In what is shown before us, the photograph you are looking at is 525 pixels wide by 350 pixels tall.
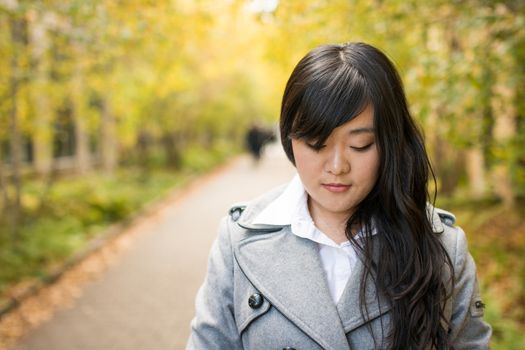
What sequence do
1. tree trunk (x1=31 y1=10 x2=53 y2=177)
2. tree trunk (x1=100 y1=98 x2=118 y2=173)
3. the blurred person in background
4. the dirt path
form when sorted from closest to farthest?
the dirt path → tree trunk (x1=31 y1=10 x2=53 y2=177) → tree trunk (x1=100 y1=98 x2=118 y2=173) → the blurred person in background

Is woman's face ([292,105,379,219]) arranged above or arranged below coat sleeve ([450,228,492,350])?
above

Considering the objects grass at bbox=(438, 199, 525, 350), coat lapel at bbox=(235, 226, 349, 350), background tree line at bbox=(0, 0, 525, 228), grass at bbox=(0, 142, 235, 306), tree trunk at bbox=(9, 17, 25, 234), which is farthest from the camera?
grass at bbox=(0, 142, 235, 306)

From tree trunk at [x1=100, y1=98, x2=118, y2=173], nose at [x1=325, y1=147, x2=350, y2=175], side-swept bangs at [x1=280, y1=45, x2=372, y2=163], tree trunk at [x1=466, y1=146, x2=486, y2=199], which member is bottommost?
tree trunk at [x1=100, y1=98, x2=118, y2=173]

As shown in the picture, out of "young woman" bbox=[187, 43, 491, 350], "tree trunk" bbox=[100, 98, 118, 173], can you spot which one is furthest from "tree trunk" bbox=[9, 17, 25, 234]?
"tree trunk" bbox=[100, 98, 118, 173]

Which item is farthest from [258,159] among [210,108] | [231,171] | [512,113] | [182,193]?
[512,113]

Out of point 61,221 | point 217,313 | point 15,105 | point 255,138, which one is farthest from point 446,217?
point 255,138

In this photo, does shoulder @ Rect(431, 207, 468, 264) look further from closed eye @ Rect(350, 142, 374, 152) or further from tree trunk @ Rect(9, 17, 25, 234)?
tree trunk @ Rect(9, 17, 25, 234)

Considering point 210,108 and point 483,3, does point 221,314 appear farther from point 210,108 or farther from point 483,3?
point 210,108

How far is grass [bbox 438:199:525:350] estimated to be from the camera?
5520 millimetres

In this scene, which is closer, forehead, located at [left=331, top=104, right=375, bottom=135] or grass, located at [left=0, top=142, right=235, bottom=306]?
forehead, located at [left=331, top=104, right=375, bottom=135]

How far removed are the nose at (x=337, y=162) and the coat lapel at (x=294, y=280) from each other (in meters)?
0.31

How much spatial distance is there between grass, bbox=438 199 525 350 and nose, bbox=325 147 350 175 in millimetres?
3969

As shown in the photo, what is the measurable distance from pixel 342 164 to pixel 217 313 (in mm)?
657

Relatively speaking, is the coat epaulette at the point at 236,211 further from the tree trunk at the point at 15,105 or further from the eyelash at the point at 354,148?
the tree trunk at the point at 15,105
